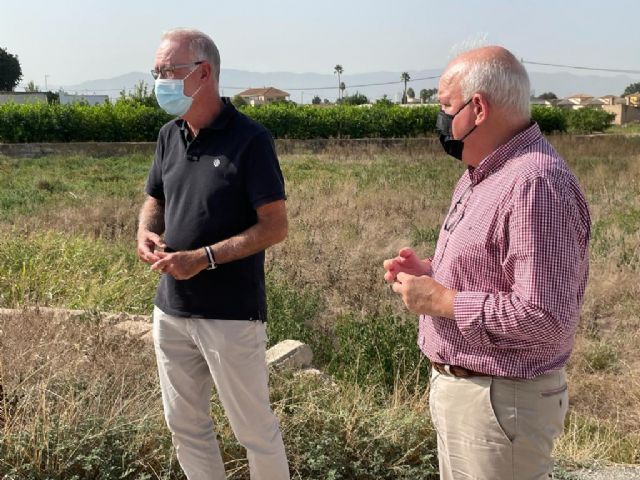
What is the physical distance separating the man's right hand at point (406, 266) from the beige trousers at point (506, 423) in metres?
0.43

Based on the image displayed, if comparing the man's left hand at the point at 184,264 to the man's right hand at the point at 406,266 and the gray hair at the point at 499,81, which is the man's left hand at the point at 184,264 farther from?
the gray hair at the point at 499,81

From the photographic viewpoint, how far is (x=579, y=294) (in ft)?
6.86

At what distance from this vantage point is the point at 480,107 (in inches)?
83.0

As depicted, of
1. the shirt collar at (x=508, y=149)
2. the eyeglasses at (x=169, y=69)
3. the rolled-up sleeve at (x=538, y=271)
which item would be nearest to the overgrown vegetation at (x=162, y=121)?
the eyeglasses at (x=169, y=69)

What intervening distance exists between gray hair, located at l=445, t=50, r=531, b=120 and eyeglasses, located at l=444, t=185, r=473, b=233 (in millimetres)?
332

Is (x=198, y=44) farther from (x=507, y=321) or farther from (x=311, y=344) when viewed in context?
(x=311, y=344)

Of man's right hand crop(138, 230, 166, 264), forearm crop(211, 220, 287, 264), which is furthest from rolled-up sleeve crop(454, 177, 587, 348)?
man's right hand crop(138, 230, 166, 264)

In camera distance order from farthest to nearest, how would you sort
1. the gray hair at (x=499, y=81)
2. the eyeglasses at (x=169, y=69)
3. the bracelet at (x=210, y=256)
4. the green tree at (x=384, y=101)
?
the green tree at (x=384, y=101) → the eyeglasses at (x=169, y=69) → the bracelet at (x=210, y=256) → the gray hair at (x=499, y=81)

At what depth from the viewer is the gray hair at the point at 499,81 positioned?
6.79 feet

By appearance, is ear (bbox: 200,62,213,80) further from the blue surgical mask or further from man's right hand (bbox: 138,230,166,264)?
man's right hand (bbox: 138,230,166,264)

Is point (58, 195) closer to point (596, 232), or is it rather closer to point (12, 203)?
point (12, 203)

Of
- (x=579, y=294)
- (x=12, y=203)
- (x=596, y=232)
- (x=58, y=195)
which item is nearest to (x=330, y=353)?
(x=579, y=294)

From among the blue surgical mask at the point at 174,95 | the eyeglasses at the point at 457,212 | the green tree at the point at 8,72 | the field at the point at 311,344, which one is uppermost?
the green tree at the point at 8,72

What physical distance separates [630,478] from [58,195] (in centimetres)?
1232
